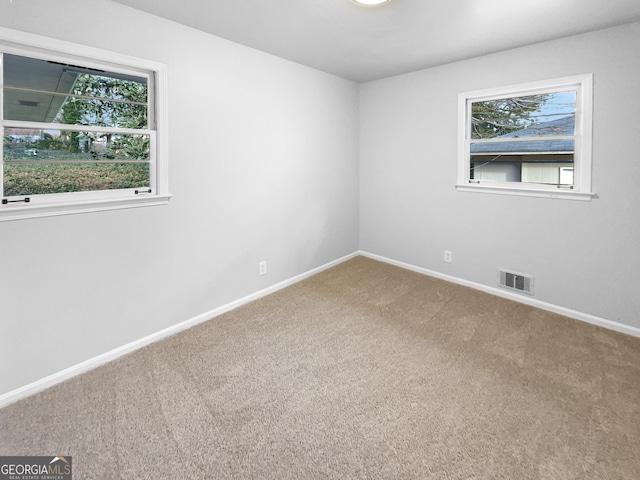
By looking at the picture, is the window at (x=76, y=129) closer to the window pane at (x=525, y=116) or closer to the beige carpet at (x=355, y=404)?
the beige carpet at (x=355, y=404)

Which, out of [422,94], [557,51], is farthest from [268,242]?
[557,51]

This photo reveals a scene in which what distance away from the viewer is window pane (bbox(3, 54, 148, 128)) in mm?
1960

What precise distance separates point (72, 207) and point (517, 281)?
3.77 metres

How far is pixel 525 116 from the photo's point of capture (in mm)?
3254

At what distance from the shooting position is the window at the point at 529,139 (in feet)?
9.47

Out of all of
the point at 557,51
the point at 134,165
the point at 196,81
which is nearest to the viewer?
the point at 134,165

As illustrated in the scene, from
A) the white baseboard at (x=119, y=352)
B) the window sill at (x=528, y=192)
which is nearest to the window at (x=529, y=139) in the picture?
the window sill at (x=528, y=192)

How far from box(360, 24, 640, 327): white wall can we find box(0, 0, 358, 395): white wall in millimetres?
714

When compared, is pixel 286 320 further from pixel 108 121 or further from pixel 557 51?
pixel 557 51

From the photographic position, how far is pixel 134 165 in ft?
A: 8.22

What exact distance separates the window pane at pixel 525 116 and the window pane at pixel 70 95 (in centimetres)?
315

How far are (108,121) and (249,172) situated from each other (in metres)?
1.20

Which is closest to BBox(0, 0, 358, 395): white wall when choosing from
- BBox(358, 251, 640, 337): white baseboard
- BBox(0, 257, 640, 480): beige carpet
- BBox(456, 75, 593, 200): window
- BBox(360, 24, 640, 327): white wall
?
BBox(0, 257, 640, 480): beige carpet

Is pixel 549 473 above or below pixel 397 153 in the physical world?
below
